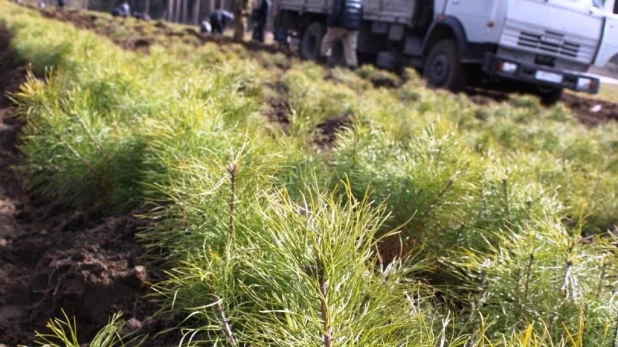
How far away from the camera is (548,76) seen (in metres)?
10.2

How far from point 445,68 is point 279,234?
33.5ft

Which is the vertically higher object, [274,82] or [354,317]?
[354,317]

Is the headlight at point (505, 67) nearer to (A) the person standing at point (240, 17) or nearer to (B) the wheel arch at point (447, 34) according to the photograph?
(B) the wheel arch at point (447, 34)

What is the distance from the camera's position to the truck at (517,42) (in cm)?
995

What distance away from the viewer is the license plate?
10117 mm

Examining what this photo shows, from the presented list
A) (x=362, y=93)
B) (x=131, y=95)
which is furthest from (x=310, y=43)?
(x=131, y=95)

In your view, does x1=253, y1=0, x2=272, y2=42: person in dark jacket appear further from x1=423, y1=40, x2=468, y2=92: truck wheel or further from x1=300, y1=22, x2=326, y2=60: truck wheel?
x1=423, y1=40, x2=468, y2=92: truck wheel

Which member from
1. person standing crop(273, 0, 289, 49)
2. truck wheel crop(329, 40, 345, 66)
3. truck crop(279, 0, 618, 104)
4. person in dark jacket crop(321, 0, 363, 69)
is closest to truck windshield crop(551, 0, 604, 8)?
truck crop(279, 0, 618, 104)

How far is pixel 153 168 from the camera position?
274 centimetres

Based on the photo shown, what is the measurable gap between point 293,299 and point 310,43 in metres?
14.9

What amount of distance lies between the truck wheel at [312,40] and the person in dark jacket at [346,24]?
2.27 m

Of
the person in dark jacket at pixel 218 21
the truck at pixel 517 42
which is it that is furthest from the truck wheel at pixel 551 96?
the person in dark jacket at pixel 218 21

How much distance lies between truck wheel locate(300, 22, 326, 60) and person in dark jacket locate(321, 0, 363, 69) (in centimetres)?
227

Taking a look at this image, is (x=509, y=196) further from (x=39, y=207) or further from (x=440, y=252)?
(x=39, y=207)
